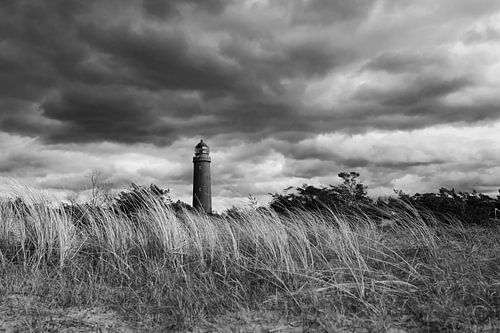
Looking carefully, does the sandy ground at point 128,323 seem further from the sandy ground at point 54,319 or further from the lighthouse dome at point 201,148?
the lighthouse dome at point 201,148

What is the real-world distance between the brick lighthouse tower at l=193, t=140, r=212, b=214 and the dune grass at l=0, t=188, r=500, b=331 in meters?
9.78

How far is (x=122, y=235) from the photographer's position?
18.0 feet

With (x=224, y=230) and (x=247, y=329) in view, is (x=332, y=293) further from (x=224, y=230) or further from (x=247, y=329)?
(x=224, y=230)

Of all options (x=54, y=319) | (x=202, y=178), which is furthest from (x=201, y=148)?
(x=54, y=319)

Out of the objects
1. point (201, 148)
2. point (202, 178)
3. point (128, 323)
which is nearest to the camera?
point (128, 323)

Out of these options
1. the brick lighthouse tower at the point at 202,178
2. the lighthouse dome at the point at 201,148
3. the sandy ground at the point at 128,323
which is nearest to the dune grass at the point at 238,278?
the sandy ground at the point at 128,323

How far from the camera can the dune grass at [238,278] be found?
10.4ft

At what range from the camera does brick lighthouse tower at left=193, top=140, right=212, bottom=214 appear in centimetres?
1582

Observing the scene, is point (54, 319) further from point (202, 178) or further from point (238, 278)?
point (202, 178)

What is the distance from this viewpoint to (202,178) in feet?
52.7

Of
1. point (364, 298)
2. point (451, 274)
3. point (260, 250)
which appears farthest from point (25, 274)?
point (451, 274)

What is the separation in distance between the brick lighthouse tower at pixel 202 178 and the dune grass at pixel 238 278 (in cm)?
978

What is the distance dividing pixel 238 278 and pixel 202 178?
475 inches

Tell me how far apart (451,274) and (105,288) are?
3227 mm
